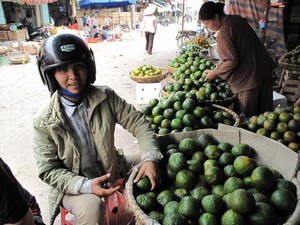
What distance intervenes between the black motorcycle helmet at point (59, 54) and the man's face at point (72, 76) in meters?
0.04

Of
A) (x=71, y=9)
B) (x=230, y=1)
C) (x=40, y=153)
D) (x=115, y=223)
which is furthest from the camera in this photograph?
(x=71, y=9)

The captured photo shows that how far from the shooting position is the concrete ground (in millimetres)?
3645

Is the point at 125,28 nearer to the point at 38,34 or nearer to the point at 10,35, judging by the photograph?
the point at 38,34

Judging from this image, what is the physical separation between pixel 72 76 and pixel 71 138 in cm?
42

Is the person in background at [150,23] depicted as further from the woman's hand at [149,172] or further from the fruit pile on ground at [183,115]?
the woman's hand at [149,172]

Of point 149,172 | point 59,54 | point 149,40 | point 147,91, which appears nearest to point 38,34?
point 149,40

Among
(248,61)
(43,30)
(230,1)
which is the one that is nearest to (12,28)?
(43,30)

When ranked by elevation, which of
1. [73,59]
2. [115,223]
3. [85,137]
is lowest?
[115,223]

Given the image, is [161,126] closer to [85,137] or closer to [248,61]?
[85,137]

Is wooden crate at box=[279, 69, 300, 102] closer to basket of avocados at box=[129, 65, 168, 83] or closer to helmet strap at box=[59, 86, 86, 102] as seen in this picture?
basket of avocados at box=[129, 65, 168, 83]

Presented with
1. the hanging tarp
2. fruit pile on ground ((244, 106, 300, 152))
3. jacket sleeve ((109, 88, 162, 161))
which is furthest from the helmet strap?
the hanging tarp

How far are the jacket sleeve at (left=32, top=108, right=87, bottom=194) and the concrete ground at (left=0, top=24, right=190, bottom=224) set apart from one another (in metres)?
1.17

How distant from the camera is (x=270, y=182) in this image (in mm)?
1575

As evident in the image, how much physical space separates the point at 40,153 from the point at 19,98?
18.1 ft
